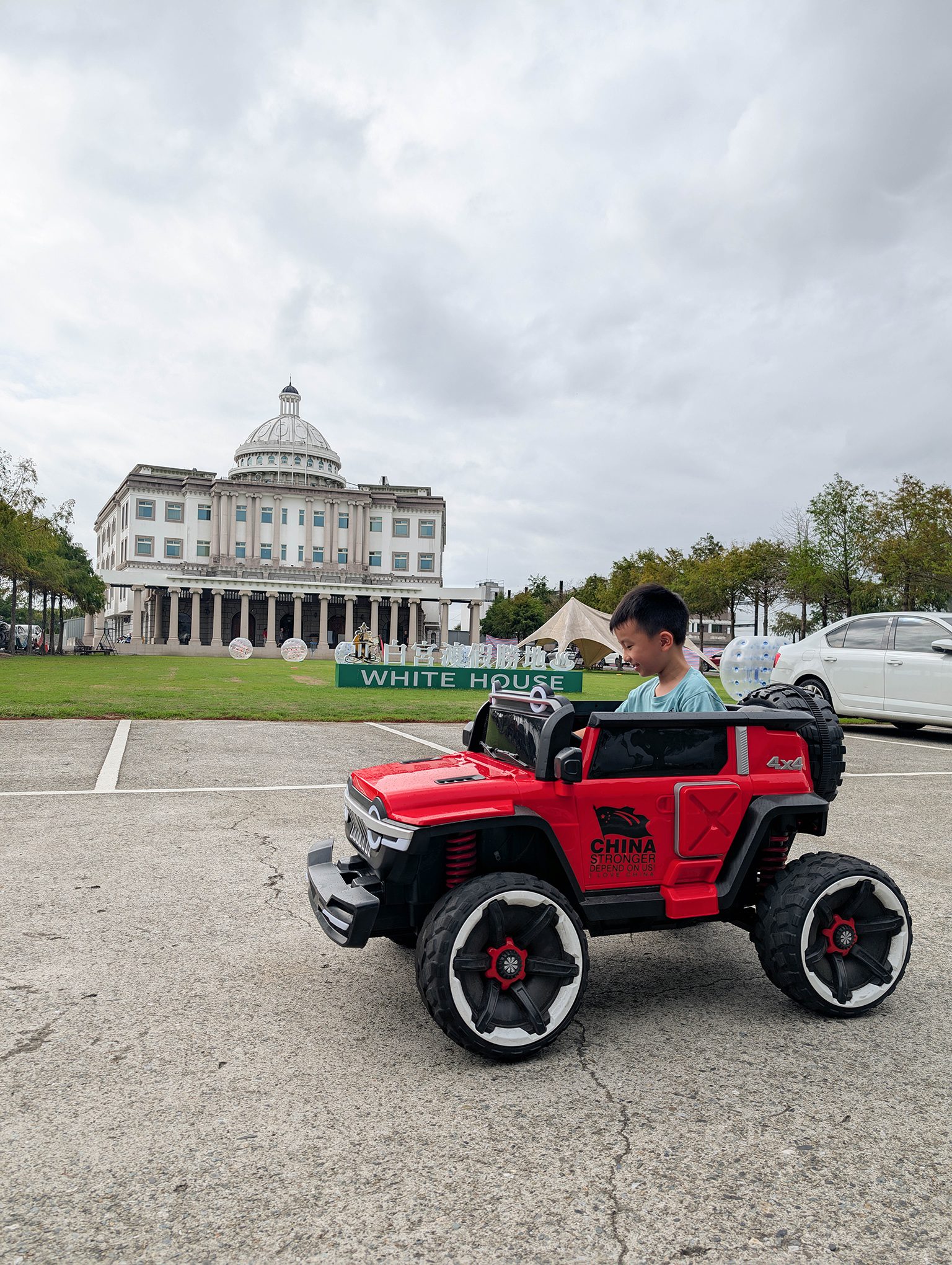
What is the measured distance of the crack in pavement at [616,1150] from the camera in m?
1.93

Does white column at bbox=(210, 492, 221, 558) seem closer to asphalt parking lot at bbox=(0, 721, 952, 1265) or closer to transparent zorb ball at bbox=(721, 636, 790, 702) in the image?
transparent zorb ball at bbox=(721, 636, 790, 702)

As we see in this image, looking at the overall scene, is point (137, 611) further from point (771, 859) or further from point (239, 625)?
point (771, 859)

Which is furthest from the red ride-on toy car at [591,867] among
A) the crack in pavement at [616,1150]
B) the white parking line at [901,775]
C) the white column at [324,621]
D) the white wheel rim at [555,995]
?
the white column at [324,621]

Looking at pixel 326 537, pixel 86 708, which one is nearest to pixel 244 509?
pixel 326 537

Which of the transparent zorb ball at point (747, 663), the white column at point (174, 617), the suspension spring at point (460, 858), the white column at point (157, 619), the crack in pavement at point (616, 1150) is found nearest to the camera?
the crack in pavement at point (616, 1150)

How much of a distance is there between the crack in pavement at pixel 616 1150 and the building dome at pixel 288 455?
3914 inches

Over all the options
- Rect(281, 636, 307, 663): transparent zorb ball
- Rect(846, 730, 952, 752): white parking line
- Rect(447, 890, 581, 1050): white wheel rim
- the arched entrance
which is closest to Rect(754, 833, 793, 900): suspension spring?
Rect(447, 890, 581, 1050): white wheel rim

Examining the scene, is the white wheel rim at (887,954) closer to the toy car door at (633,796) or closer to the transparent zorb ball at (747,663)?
the toy car door at (633,796)

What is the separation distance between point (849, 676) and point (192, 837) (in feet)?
32.3

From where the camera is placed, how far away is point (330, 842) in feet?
12.3

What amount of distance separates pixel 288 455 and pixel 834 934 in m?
107

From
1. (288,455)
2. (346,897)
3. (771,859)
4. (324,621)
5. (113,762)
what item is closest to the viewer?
(346,897)

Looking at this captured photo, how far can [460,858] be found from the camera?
2.90 metres

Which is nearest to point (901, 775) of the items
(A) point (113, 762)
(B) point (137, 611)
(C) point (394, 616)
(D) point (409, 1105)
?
(D) point (409, 1105)
